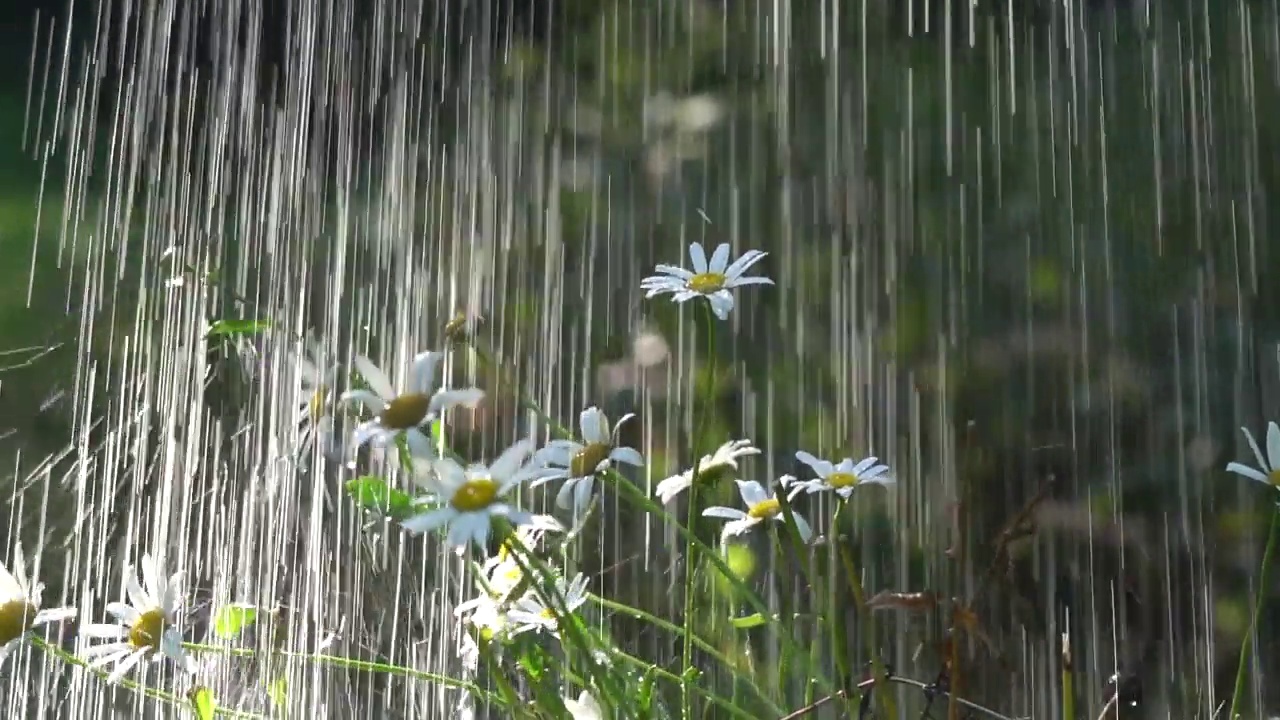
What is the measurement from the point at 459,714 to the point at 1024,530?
0.25 meters

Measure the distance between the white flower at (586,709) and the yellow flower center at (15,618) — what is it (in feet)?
0.62

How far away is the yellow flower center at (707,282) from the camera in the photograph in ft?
1.51

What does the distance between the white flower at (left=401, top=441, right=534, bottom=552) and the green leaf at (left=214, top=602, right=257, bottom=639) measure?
156 mm

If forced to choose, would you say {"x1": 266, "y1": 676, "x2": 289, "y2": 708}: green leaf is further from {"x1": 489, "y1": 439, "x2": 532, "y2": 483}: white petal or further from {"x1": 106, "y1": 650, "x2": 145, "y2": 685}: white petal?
{"x1": 489, "y1": 439, "x2": 532, "y2": 483}: white petal

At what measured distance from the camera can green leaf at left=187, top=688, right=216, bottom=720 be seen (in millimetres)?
451

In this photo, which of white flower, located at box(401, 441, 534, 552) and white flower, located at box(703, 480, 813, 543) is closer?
white flower, located at box(401, 441, 534, 552)

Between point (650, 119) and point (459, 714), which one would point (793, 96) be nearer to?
point (650, 119)

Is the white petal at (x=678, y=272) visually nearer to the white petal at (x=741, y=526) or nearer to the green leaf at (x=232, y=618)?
the white petal at (x=741, y=526)

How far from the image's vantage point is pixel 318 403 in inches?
20.0

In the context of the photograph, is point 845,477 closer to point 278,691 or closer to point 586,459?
point 586,459

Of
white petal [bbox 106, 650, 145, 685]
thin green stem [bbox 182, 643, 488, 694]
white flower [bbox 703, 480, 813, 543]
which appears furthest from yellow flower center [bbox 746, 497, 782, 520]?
white petal [bbox 106, 650, 145, 685]

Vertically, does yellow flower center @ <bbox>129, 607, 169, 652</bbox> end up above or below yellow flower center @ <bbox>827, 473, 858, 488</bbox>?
below

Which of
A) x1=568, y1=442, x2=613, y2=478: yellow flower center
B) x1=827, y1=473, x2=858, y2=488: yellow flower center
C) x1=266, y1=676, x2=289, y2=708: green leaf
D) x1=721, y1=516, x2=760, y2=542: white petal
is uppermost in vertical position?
x1=568, y1=442, x2=613, y2=478: yellow flower center

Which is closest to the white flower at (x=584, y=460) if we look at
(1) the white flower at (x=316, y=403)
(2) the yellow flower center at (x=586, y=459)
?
(2) the yellow flower center at (x=586, y=459)
